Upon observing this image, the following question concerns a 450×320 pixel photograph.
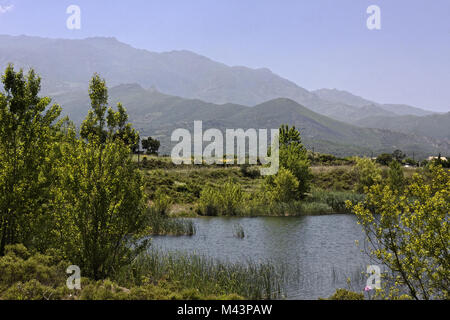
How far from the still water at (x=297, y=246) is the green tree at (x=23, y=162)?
8.82m

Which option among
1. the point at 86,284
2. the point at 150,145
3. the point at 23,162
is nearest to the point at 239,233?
the point at 23,162

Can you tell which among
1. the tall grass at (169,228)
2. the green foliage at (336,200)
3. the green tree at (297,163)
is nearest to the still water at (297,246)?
the tall grass at (169,228)

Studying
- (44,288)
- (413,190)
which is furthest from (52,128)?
(413,190)

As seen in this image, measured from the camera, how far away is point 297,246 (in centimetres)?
3109

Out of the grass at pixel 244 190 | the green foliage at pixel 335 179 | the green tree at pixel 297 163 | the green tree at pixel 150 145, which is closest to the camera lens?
the grass at pixel 244 190

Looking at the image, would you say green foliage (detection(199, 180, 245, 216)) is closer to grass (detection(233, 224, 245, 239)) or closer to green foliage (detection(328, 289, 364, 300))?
grass (detection(233, 224, 245, 239))

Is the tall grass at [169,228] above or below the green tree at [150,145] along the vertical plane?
below

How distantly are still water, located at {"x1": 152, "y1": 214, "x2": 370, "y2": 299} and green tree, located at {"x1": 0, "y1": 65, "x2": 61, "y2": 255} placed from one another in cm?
882

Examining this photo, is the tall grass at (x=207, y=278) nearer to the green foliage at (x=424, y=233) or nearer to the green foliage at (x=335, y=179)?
the green foliage at (x=424, y=233)

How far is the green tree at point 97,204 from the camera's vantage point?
50.2 ft

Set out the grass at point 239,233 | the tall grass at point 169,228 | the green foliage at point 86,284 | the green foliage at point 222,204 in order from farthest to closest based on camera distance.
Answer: the green foliage at point 222,204 → the tall grass at point 169,228 → the grass at point 239,233 → the green foliage at point 86,284

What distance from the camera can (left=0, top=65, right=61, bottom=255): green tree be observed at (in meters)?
16.4

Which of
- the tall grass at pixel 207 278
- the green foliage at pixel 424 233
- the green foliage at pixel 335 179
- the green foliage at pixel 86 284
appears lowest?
the green foliage at pixel 335 179

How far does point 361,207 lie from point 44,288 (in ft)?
33.5
